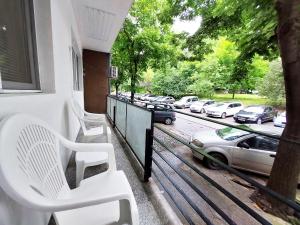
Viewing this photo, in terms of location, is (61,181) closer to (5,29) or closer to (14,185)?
(14,185)

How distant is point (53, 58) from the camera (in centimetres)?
163

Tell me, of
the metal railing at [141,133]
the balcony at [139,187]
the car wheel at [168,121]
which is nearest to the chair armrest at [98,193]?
the balcony at [139,187]

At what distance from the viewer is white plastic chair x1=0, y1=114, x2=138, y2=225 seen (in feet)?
2.16

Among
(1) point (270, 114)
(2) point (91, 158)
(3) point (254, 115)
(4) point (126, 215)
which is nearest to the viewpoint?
(4) point (126, 215)

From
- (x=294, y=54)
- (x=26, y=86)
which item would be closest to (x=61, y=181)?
(x=26, y=86)

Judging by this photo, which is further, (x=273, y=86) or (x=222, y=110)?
(x=273, y=86)

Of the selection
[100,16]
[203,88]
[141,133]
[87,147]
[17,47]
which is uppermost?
[100,16]

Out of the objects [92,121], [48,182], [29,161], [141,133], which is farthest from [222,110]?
[29,161]

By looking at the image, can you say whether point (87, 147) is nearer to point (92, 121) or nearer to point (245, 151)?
point (92, 121)

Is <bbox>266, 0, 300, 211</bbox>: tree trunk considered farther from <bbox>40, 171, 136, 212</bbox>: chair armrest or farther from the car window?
<bbox>40, 171, 136, 212</bbox>: chair armrest

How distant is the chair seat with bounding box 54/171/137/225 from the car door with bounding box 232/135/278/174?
3.79 m

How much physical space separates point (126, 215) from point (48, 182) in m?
0.48

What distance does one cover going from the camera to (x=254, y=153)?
419 cm

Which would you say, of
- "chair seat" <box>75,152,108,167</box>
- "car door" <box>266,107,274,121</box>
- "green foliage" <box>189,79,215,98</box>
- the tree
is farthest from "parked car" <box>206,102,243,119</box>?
"chair seat" <box>75,152,108,167</box>
